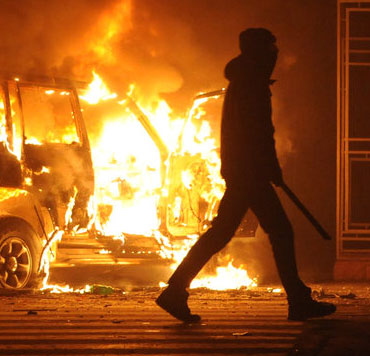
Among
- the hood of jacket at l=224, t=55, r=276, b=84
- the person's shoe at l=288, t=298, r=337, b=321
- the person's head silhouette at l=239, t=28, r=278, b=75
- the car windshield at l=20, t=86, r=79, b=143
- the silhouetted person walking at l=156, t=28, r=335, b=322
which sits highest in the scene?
the car windshield at l=20, t=86, r=79, b=143

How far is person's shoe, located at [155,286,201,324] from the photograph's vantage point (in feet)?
19.7

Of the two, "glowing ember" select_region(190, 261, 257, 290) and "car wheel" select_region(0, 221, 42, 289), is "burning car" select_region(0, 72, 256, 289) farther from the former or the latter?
"glowing ember" select_region(190, 261, 257, 290)

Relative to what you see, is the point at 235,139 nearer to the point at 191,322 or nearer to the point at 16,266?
the point at 191,322

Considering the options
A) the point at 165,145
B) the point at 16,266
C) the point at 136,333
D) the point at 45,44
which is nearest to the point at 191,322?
the point at 136,333

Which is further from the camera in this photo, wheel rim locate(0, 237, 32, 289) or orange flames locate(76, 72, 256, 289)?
orange flames locate(76, 72, 256, 289)

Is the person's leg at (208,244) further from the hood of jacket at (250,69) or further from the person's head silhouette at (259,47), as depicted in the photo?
the person's head silhouette at (259,47)

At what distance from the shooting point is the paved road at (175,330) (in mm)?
5051

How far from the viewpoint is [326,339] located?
5.31m

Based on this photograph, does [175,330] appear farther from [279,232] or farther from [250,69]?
[250,69]

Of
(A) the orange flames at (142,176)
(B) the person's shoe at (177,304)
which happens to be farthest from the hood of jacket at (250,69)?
(A) the orange flames at (142,176)

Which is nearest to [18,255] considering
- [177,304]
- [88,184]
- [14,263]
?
[14,263]

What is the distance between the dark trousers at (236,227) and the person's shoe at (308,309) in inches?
2.0

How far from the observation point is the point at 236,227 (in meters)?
6.18

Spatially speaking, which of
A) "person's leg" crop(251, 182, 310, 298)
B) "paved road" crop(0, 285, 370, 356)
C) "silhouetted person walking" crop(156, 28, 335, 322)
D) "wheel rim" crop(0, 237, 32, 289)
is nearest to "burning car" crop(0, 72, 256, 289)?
"wheel rim" crop(0, 237, 32, 289)
